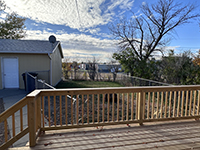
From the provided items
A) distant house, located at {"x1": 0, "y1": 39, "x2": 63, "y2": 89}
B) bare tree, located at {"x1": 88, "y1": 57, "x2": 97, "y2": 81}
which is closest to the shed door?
distant house, located at {"x1": 0, "y1": 39, "x2": 63, "y2": 89}

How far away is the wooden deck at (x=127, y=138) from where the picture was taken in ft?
6.79

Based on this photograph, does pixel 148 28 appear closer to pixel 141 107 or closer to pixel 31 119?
pixel 141 107

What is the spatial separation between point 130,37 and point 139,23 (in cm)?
138

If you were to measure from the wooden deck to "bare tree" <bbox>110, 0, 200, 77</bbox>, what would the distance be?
23.2 ft

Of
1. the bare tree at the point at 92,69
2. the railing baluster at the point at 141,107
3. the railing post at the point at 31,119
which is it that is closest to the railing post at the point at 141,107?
the railing baluster at the point at 141,107

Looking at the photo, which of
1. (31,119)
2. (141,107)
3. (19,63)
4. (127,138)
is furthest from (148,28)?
(31,119)

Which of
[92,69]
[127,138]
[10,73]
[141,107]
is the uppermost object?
[92,69]

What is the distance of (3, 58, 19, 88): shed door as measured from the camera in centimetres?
780

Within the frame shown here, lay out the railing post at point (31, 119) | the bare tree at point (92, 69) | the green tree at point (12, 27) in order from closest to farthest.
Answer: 1. the railing post at point (31, 119)
2. the bare tree at point (92, 69)
3. the green tree at point (12, 27)

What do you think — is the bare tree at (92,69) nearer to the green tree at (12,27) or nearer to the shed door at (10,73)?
the shed door at (10,73)

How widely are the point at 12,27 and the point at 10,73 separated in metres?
12.6

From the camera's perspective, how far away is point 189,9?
9.48m

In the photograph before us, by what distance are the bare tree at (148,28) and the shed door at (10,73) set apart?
699 cm

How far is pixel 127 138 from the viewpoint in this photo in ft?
7.56
